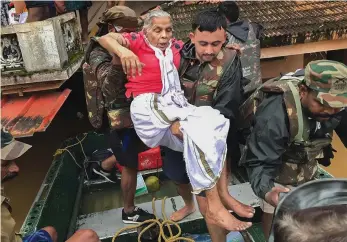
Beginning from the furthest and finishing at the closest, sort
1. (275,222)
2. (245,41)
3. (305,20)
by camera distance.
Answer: (305,20) → (245,41) → (275,222)

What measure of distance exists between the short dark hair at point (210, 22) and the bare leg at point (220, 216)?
3.31ft

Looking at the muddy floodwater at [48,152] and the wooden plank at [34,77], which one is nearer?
the wooden plank at [34,77]

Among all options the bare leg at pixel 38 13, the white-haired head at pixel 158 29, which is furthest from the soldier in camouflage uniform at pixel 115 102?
the bare leg at pixel 38 13

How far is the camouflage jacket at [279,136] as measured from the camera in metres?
2.14

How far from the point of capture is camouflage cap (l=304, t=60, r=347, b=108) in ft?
6.42

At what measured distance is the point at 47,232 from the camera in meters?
2.77

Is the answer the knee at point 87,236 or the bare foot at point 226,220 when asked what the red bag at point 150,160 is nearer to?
the knee at point 87,236

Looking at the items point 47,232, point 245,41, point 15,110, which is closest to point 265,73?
point 245,41

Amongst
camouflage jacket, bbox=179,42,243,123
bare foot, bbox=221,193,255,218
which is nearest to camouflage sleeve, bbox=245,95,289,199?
bare foot, bbox=221,193,255,218

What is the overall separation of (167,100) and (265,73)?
13.7 ft

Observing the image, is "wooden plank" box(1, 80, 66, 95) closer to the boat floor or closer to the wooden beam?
the boat floor

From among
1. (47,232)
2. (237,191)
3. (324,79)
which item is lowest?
(237,191)

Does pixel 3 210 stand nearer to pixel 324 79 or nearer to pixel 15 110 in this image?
pixel 324 79

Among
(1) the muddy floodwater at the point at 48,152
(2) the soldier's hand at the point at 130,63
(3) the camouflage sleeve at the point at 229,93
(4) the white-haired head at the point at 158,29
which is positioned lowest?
(1) the muddy floodwater at the point at 48,152
